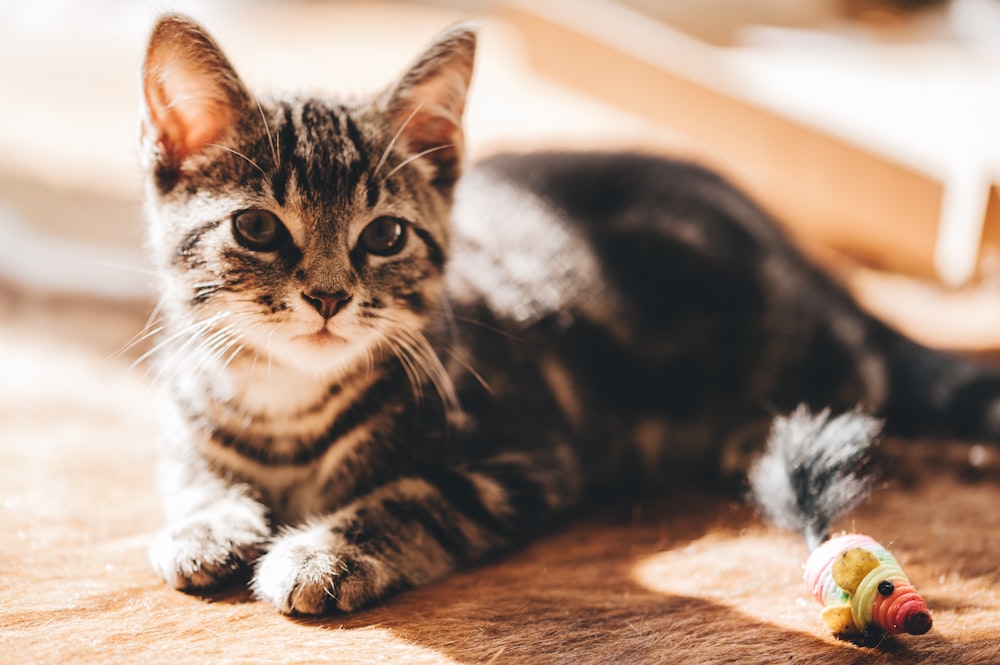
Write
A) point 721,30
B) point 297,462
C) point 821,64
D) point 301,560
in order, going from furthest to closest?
1. point 721,30
2. point 821,64
3. point 297,462
4. point 301,560

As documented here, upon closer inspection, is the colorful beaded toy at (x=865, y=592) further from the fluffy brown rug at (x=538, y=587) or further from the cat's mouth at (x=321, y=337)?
the cat's mouth at (x=321, y=337)

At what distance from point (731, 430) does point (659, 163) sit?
25.6 inches

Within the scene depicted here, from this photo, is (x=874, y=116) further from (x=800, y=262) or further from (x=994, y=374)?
(x=994, y=374)

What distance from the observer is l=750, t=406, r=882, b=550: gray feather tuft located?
1184mm

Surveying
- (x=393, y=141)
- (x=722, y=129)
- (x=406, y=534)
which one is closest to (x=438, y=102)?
(x=393, y=141)

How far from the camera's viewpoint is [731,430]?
5.95 ft

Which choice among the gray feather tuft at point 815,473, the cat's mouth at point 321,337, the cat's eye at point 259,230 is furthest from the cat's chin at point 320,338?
the gray feather tuft at point 815,473

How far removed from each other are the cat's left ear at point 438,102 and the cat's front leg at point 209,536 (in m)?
0.60

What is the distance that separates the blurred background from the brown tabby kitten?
0.25m

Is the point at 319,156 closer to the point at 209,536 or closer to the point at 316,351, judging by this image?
the point at 316,351

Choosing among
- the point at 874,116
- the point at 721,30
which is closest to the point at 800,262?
the point at 874,116

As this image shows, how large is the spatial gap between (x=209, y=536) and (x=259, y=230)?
43cm

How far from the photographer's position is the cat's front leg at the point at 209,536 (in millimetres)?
1187

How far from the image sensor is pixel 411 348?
137cm
